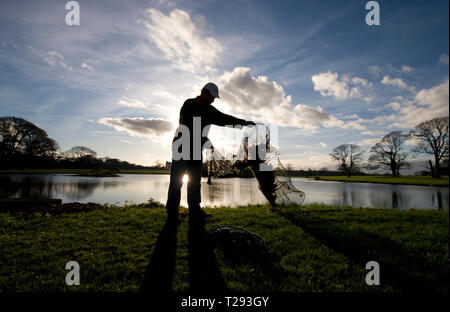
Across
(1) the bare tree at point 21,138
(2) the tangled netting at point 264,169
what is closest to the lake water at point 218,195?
(2) the tangled netting at point 264,169

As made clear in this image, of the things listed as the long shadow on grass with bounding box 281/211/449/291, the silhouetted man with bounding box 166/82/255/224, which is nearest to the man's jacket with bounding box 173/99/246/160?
the silhouetted man with bounding box 166/82/255/224

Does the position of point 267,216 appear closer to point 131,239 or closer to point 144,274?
point 131,239

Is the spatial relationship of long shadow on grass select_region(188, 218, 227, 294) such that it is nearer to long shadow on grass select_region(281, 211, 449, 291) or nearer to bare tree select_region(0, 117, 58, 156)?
long shadow on grass select_region(281, 211, 449, 291)

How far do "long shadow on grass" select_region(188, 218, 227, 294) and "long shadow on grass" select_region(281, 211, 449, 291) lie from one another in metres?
2.43

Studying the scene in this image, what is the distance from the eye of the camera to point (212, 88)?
17.1ft

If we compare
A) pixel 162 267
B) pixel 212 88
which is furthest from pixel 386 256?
pixel 212 88

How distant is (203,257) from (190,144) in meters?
2.73

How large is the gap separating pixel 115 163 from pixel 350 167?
96.5 m

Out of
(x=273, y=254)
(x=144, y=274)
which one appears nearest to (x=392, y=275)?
(x=273, y=254)

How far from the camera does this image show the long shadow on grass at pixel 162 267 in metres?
2.57

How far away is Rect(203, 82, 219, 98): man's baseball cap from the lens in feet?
17.1

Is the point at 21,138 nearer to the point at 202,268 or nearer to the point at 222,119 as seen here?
the point at 222,119
